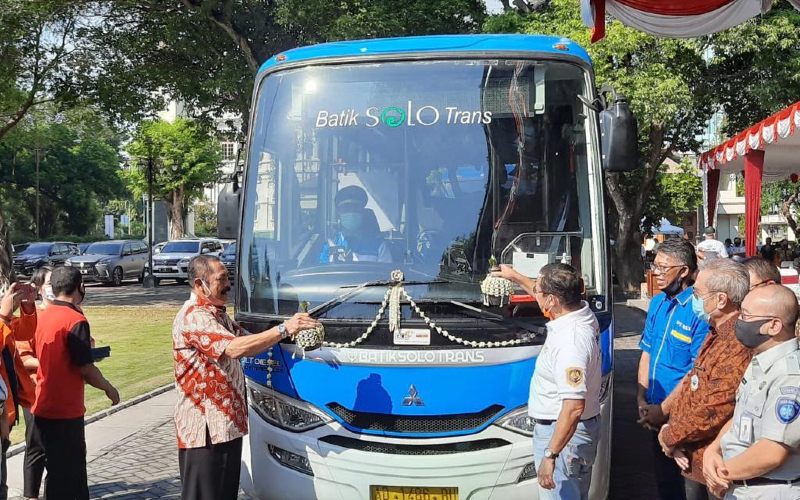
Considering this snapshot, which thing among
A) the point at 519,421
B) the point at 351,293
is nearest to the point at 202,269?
the point at 351,293

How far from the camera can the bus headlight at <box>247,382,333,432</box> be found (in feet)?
16.7

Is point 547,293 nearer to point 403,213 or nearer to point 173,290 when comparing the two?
point 403,213

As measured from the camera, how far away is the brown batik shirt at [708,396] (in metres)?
4.03

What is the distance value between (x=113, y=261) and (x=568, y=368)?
31096 millimetres

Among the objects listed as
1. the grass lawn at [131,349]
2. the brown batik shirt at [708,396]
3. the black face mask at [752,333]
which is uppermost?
the black face mask at [752,333]

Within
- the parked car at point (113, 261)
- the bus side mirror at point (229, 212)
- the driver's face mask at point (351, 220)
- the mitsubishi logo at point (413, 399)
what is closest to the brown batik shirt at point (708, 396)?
the mitsubishi logo at point (413, 399)

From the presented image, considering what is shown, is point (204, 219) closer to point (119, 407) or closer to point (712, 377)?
point (119, 407)

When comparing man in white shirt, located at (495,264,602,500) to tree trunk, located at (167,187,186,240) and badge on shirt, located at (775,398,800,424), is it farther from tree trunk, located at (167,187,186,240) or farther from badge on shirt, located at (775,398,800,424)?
tree trunk, located at (167,187,186,240)

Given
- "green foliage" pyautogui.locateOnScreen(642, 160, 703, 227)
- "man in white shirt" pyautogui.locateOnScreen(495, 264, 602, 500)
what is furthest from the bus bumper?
"green foliage" pyautogui.locateOnScreen(642, 160, 703, 227)

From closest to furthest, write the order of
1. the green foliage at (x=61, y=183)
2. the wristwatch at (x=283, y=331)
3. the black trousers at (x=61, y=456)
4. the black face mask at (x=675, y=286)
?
the wristwatch at (x=283, y=331)
the black face mask at (x=675, y=286)
the black trousers at (x=61, y=456)
the green foliage at (x=61, y=183)

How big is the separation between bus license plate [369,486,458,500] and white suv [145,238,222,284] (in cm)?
2789

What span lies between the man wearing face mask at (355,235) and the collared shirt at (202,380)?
1057mm

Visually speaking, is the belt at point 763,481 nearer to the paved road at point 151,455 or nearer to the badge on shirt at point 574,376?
the badge on shirt at point 574,376

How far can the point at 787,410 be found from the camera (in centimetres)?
321
